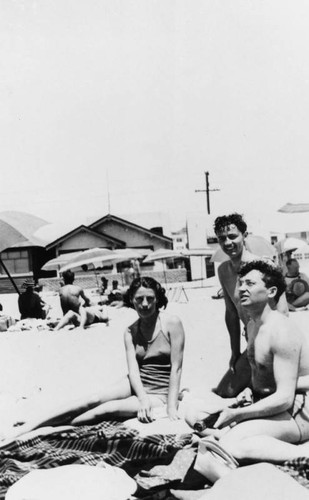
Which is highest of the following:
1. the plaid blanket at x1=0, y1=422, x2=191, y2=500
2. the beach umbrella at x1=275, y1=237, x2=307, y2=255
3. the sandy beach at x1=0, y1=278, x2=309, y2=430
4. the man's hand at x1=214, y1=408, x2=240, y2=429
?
the beach umbrella at x1=275, y1=237, x2=307, y2=255

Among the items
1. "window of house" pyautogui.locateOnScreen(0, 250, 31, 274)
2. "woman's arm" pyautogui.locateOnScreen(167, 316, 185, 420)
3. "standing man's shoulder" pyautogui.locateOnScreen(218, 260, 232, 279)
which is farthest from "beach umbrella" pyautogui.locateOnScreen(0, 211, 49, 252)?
"window of house" pyautogui.locateOnScreen(0, 250, 31, 274)

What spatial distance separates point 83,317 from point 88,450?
653 cm

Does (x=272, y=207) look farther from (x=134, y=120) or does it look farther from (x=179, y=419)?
(x=179, y=419)

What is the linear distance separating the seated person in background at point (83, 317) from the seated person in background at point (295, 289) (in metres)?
3.85

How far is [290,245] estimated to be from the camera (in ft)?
44.1

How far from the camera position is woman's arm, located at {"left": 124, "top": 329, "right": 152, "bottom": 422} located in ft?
12.9

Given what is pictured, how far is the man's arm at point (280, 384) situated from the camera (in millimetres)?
3037

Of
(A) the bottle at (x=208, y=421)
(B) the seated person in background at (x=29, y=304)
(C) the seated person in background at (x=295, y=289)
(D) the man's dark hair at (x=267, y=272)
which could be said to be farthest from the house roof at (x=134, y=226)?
(A) the bottle at (x=208, y=421)

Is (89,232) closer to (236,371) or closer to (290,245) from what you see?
(290,245)

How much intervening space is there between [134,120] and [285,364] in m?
4.43

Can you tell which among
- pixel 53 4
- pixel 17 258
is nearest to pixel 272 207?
pixel 53 4

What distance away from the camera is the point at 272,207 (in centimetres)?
1395

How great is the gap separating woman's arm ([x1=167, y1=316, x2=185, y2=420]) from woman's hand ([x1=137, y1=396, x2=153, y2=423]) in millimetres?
149

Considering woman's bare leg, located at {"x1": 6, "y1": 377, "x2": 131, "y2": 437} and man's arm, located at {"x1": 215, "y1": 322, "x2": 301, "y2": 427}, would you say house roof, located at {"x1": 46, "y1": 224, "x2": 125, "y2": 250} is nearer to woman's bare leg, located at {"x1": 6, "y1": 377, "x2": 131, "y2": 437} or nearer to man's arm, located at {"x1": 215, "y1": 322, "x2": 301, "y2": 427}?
woman's bare leg, located at {"x1": 6, "y1": 377, "x2": 131, "y2": 437}
